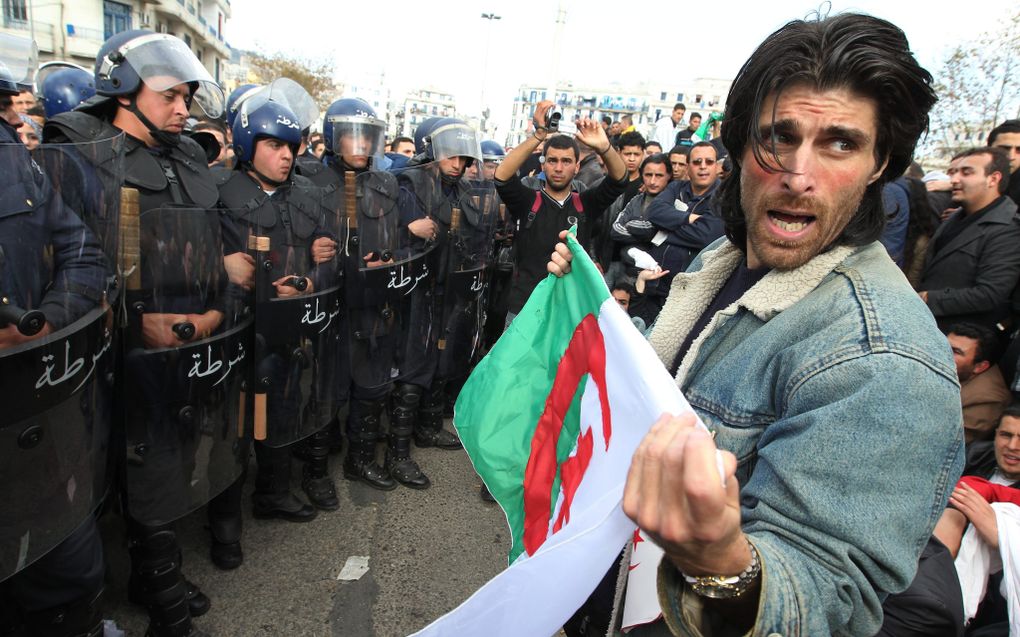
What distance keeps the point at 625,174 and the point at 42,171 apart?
3.36m

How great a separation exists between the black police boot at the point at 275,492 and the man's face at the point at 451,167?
7.49ft

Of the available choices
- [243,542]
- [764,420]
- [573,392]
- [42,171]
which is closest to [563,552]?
[764,420]

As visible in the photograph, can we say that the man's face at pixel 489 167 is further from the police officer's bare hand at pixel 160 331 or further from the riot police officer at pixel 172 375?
the police officer's bare hand at pixel 160 331

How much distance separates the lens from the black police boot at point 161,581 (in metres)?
2.29

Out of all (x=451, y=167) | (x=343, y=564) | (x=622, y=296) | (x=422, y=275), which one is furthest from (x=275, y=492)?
(x=622, y=296)

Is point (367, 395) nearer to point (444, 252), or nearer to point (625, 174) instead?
point (444, 252)

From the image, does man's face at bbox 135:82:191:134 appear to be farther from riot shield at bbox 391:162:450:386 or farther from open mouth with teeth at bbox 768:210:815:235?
open mouth with teeth at bbox 768:210:815:235

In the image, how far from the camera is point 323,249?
294cm

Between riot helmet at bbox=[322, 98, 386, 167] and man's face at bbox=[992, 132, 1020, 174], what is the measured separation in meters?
4.92

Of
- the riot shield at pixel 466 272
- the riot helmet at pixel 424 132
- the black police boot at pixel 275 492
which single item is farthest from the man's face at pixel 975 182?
the black police boot at pixel 275 492

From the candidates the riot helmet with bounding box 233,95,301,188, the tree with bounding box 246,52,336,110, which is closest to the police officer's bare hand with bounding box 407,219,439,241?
the riot helmet with bounding box 233,95,301,188

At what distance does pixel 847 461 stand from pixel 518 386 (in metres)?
1.17

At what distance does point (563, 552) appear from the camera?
0.92 metres

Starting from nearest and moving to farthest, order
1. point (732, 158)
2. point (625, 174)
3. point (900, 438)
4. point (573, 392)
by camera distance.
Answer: point (900, 438)
point (732, 158)
point (573, 392)
point (625, 174)
